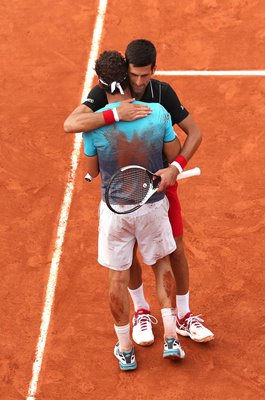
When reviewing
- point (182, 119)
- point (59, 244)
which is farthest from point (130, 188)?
point (59, 244)

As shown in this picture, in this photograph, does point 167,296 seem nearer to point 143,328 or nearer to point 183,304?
point 183,304

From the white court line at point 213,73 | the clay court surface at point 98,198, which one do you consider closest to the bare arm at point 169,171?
the clay court surface at point 98,198

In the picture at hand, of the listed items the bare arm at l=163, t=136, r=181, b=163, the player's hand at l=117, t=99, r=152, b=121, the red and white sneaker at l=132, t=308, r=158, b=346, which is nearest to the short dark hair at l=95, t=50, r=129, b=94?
the player's hand at l=117, t=99, r=152, b=121

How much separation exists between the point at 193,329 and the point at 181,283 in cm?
47

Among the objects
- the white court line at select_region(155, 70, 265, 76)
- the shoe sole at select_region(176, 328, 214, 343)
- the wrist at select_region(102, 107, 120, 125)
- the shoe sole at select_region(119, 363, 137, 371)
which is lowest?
the shoe sole at select_region(119, 363, 137, 371)

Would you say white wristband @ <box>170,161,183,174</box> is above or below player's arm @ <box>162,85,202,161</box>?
below

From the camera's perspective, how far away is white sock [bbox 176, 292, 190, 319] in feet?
29.9

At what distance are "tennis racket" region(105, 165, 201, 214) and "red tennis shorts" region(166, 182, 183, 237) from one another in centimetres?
40

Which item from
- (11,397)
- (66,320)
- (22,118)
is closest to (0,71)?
(22,118)

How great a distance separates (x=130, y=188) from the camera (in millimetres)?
8031

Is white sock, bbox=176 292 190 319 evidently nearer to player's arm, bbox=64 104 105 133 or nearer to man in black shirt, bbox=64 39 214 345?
man in black shirt, bbox=64 39 214 345

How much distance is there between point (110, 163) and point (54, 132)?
3.73 m

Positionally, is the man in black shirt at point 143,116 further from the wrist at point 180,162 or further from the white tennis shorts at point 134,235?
the white tennis shorts at point 134,235

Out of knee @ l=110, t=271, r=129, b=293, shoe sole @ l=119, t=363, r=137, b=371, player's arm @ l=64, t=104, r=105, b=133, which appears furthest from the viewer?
shoe sole @ l=119, t=363, r=137, b=371
